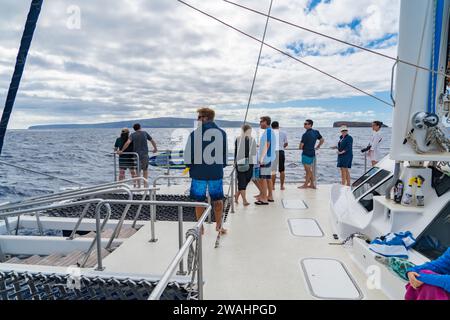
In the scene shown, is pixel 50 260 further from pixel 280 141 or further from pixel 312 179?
pixel 312 179

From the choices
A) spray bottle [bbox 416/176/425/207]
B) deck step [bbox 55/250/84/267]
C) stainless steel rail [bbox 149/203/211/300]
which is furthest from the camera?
deck step [bbox 55/250/84/267]

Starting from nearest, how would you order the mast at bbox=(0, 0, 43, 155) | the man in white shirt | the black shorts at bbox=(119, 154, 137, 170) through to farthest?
the mast at bbox=(0, 0, 43, 155), the man in white shirt, the black shorts at bbox=(119, 154, 137, 170)

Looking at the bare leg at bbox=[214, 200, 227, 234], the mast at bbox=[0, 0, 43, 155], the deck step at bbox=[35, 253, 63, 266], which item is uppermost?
the mast at bbox=[0, 0, 43, 155]

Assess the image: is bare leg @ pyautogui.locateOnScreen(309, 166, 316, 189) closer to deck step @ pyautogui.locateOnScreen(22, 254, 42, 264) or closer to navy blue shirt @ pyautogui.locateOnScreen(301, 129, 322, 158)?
navy blue shirt @ pyautogui.locateOnScreen(301, 129, 322, 158)

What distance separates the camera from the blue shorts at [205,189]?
3.82 m

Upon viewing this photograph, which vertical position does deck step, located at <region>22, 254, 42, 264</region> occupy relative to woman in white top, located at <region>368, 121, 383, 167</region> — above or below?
below

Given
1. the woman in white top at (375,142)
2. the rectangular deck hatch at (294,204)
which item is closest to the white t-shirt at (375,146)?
the woman in white top at (375,142)

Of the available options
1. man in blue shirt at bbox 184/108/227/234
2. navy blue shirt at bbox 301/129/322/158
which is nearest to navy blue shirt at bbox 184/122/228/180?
man in blue shirt at bbox 184/108/227/234

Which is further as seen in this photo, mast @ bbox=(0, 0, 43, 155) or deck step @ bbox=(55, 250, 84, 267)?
deck step @ bbox=(55, 250, 84, 267)

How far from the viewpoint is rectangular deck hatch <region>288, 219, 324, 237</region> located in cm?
423

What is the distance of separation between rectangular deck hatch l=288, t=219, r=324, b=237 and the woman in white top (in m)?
3.27

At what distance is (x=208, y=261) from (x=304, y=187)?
4.63 metres
